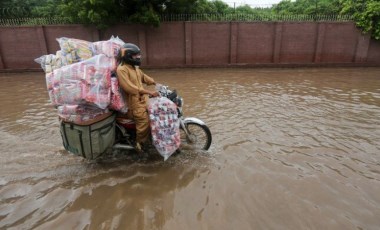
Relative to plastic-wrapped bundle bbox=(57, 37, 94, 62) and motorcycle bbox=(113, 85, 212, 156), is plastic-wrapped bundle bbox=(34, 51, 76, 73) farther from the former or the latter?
motorcycle bbox=(113, 85, 212, 156)

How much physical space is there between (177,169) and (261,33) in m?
13.9

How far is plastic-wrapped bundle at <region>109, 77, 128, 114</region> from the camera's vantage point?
12.1 feet

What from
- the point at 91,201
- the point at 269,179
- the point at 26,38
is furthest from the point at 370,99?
the point at 26,38

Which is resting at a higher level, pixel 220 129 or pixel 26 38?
pixel 26 38

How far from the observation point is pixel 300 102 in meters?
7.71

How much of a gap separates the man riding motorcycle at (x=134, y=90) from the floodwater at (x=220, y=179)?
22.9 inches

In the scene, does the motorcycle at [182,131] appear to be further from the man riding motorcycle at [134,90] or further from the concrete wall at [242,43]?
the concrete wall at [242,43]

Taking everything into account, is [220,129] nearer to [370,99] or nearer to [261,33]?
[370,99]

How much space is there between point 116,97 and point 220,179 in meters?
1.82

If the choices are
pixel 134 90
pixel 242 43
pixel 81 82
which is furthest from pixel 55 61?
pixel 242 43

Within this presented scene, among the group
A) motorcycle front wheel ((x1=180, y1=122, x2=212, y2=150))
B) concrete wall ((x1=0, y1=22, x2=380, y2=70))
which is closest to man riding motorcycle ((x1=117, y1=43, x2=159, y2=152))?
motorcycle front wheel ((x1=180, y1=122, x2=212, y2=150))

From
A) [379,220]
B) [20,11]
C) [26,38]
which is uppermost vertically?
[20,11]

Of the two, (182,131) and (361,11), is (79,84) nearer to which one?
(182,131)

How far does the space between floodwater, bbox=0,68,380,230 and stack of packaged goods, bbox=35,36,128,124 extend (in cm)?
100
